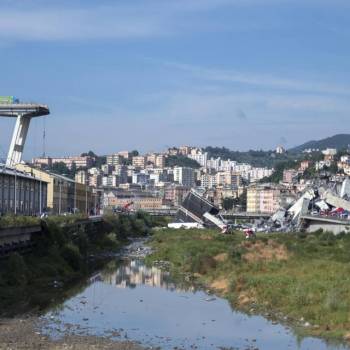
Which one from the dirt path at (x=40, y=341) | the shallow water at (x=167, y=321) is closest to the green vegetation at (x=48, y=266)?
the shallow water at (x=167, y=321)

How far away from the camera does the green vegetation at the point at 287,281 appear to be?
1307 inches

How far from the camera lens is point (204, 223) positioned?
145750mm

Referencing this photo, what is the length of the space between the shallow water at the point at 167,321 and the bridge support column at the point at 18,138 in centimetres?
4785

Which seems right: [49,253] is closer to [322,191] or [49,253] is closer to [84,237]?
[84,237]

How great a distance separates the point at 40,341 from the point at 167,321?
8.51 metres

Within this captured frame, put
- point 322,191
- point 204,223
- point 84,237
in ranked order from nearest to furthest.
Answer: point 84,237, point 322,191, point 204,223

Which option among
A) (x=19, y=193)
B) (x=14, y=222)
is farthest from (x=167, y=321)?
(x=19, y=193)

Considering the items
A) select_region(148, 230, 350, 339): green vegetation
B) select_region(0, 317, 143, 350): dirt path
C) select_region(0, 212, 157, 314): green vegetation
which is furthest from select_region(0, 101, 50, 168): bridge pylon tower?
select_region(0, 317, 143, 350): dirt path

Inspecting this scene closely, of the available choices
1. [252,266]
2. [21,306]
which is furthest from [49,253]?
[21,306]

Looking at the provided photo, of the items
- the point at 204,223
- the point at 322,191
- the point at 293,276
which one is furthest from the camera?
the point at 204,223

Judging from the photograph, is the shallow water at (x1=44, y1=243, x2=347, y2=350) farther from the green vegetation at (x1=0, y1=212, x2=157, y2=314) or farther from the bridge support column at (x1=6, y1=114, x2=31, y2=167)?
the bridge support column at (x1=6, y1=114, x2=31, y2=167)

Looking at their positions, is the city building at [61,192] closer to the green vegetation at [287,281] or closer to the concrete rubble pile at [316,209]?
the concrete rubble pile at [316,209]

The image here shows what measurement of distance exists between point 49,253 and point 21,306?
19652mm

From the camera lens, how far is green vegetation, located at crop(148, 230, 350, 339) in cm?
3319
